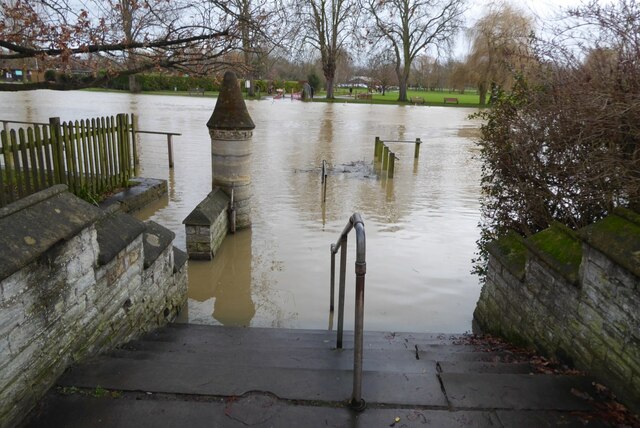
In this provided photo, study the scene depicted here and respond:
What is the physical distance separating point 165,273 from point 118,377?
217cm

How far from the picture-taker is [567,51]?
202 inches

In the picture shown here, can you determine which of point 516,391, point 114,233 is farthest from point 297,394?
point 114,233

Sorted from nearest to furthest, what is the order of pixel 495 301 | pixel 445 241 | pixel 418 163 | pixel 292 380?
pixel 292 380
pixel 495 301
pixel 445 241
pixel 418 163

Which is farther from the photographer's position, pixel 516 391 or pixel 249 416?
pixel 516 391

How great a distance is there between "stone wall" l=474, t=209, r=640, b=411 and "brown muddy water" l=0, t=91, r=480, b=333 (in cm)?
151

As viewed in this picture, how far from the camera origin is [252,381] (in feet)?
9.70

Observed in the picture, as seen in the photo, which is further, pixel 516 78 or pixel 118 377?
pixel 516 78

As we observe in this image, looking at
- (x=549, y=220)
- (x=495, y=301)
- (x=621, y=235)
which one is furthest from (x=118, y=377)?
(x=549, y=220)

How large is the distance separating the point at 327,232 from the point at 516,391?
616cm

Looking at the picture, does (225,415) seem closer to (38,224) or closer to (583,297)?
(38,224)

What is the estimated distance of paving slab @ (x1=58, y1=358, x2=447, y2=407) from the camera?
2842 millimetres

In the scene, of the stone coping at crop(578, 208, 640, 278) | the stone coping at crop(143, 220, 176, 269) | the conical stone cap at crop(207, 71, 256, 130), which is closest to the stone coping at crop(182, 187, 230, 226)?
the conical stone cap at crop(207, 71, 256, 130)

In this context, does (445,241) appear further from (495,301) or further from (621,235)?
(621,235)

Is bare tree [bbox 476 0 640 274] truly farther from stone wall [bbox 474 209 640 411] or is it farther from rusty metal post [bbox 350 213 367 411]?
rusty metal post [bbox 350 213 367 411]
